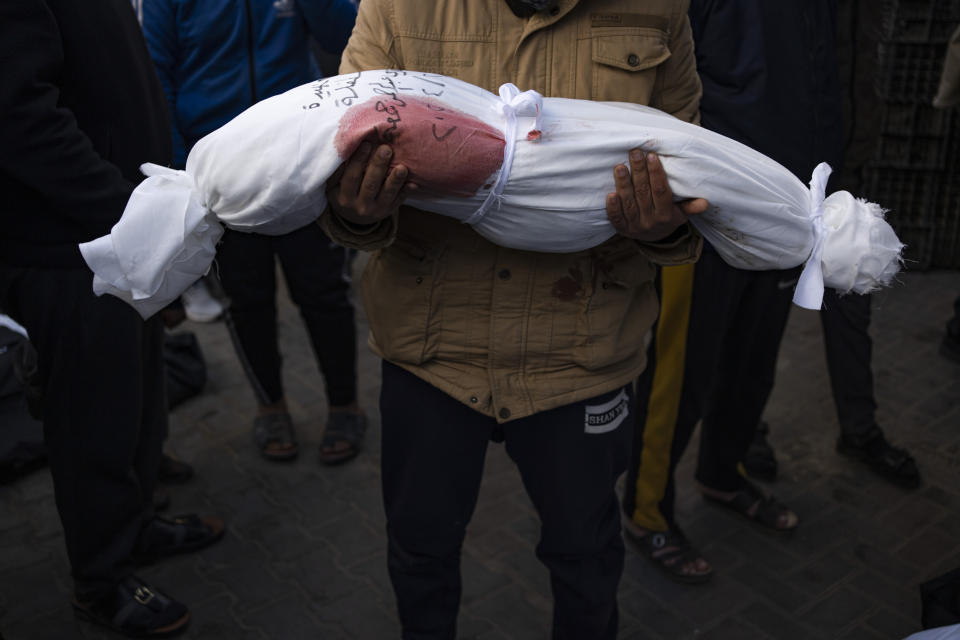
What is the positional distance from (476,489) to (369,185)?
91 cm

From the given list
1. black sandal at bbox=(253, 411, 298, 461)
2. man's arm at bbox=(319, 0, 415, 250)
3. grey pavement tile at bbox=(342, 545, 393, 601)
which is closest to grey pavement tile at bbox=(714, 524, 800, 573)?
grey pavement tile at bbox=(342, 545, 393, 601)

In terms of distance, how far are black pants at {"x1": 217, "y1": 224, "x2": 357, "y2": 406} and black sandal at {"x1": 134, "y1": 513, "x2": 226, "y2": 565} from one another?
749 millimetres

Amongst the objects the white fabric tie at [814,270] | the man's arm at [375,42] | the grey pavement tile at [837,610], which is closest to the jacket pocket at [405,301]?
the man's arm at [375,42]

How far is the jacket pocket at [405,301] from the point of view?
6.69 ft

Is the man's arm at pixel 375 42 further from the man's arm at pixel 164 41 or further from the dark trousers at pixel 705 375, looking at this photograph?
the man's arm at pixel 164 41

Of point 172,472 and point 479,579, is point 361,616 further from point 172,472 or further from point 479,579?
point 172,472

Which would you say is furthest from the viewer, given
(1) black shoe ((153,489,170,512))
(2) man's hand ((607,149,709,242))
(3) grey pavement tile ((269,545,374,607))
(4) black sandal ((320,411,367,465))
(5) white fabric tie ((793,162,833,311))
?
(4) black sandal ((320,411,367,465))

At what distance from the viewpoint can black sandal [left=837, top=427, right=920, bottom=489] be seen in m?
3.64

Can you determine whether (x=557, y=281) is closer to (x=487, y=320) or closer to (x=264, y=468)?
(x=487, y=320)

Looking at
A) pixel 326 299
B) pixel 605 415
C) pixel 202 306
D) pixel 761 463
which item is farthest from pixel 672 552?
pixel 202 306

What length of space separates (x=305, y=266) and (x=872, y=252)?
237 cm

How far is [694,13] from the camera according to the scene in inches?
105

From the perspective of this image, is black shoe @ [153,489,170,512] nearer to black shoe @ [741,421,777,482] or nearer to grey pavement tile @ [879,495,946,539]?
black shoe @ [741,421,777,482]

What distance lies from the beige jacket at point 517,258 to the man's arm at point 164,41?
1.66 metres
